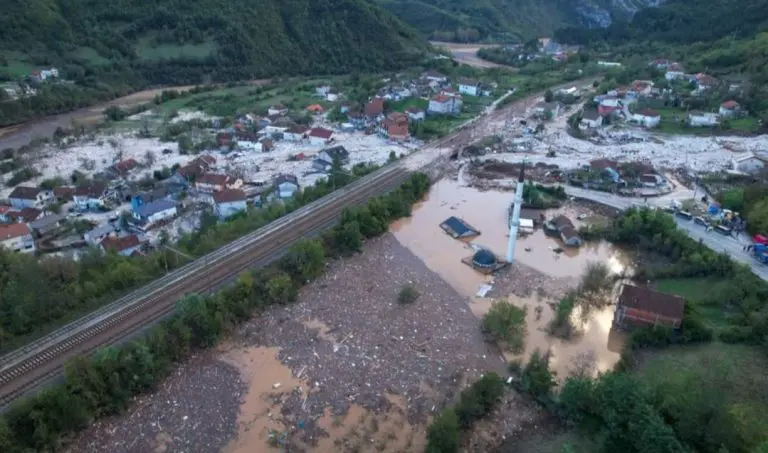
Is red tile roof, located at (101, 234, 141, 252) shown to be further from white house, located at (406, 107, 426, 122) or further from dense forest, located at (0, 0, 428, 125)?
dense forest, located at (0, 0, 428, 125)

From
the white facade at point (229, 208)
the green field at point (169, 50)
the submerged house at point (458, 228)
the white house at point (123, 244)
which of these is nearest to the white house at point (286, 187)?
the white facade at point (229, 208)

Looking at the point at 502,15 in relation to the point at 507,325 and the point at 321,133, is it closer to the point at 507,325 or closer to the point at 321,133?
the point at 321,133

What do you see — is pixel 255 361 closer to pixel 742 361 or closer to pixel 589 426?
pixel 589 426

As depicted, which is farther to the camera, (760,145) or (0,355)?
(760,145)

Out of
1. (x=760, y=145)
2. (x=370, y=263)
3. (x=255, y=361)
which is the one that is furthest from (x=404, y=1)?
(x=255, y=361)

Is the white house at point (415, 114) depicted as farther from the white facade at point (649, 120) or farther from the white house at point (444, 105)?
the white facade at point (649, 120)

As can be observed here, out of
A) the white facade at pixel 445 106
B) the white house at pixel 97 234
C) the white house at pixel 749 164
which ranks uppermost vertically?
the white house at pixel 97 234

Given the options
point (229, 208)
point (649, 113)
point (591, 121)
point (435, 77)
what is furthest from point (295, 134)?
point (649, 113)
